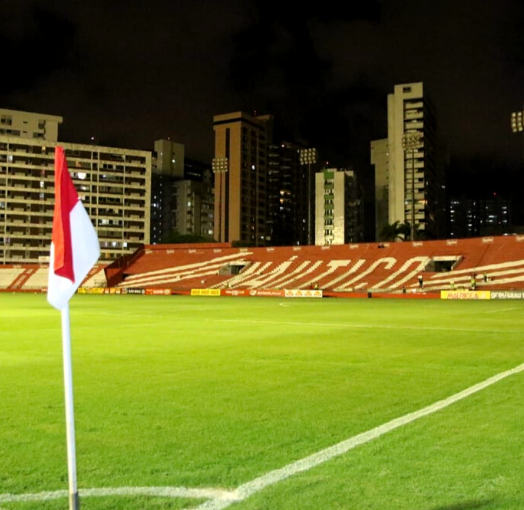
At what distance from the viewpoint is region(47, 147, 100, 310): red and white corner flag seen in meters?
3.99

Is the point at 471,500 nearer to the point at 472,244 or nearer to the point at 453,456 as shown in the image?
the point at 453,456

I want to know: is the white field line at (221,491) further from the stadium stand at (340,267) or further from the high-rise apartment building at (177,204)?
the high-rise apartment building at (177,204)

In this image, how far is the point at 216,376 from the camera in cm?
1007

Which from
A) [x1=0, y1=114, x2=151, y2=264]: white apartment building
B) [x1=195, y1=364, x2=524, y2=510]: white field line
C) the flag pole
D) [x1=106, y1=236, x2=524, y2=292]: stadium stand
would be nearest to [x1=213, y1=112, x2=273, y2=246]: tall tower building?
[x1=0, y1=114, x2=151, y2=264]: white apartment building

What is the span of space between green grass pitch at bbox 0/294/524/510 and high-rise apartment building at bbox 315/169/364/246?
150081mm

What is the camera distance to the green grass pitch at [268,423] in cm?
450

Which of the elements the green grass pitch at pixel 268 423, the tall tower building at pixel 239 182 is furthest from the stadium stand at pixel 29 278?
the tall tower building at pixel 239 182

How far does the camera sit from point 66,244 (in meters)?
4.04

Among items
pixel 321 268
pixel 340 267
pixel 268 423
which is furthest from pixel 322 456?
pixel 321 268

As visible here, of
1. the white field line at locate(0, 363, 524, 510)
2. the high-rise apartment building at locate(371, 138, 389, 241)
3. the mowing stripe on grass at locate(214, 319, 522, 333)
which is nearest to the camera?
the white field line at locate(0, 363, 524, 510)

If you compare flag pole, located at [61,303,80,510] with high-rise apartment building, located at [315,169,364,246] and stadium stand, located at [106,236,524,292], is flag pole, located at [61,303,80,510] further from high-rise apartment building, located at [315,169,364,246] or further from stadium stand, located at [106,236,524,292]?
high-rise apartment building, located at [315,169,364,246]

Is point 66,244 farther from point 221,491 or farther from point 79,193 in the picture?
Answer: point 79,193

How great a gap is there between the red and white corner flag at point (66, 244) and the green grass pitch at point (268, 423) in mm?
1565

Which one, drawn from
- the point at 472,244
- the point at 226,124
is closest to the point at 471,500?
the point at 472,244
